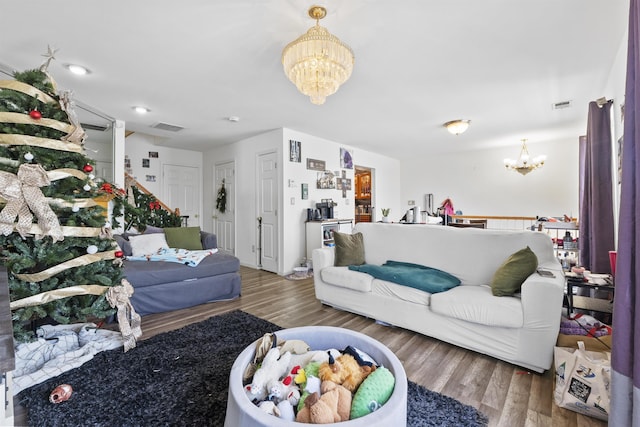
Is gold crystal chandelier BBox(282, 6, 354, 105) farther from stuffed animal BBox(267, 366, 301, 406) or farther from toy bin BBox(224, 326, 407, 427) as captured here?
stuffed animal BBox(267, 366, 301, 406)

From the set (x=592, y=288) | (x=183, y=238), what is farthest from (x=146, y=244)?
(x=592, y=288)

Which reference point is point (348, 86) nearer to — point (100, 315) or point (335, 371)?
point (335, 371)

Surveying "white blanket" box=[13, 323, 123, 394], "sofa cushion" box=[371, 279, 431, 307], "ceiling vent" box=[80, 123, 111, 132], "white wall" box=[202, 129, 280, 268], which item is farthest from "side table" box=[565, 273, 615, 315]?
"ceiling vent" box=[80, 123, 111, 132]

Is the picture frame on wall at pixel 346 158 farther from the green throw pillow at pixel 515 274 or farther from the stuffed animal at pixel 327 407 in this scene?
the stuffed animal at pixel 327 407

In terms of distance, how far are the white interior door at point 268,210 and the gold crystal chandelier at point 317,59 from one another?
2.66m

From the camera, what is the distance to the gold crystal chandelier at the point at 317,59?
1.84 metres

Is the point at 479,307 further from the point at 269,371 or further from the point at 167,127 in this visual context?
the point at 167,127

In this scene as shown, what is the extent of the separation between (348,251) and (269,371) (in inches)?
75.4

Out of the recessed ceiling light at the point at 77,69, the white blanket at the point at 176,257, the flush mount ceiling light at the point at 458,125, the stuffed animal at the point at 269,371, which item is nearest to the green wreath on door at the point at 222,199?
the white blanket at the point at 176,257

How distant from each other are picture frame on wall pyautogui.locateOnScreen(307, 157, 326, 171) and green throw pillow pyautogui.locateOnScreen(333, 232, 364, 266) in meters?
2.12

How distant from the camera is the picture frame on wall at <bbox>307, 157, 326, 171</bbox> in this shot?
16.2ft

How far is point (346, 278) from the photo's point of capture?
2.76 meters

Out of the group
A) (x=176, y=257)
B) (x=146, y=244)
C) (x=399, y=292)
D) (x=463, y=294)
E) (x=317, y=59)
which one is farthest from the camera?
(x=146, y=244)

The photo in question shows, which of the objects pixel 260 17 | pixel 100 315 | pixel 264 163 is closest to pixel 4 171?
pixel 100 315
